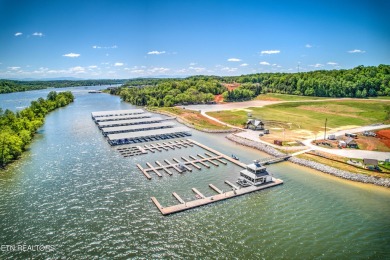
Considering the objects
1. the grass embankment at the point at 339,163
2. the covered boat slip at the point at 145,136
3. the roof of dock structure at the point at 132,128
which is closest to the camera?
the grass embankment at the point at 339,163

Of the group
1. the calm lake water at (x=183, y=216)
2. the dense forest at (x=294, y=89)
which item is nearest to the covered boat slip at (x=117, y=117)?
the dense forest at (x=294, y=89)

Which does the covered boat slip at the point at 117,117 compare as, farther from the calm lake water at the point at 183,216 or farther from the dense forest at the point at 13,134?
the calm lake water at the point at 183,216

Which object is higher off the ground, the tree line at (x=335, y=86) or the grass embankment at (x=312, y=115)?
the tree line at (x=335, y=86)

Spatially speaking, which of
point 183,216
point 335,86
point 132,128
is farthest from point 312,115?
point 183,216

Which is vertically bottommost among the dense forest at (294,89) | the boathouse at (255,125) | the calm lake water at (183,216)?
the calm lake water at (183,216)

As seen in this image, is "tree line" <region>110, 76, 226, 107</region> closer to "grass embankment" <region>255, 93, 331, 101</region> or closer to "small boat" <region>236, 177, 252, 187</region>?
"grass embankment" <region>255, 93, 331, 101</region>

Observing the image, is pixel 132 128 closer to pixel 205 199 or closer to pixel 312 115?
pixel 205 199

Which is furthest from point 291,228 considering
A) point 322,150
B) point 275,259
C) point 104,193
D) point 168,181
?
point 322,150

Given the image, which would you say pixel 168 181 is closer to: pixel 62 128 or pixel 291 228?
pixel 291 228
